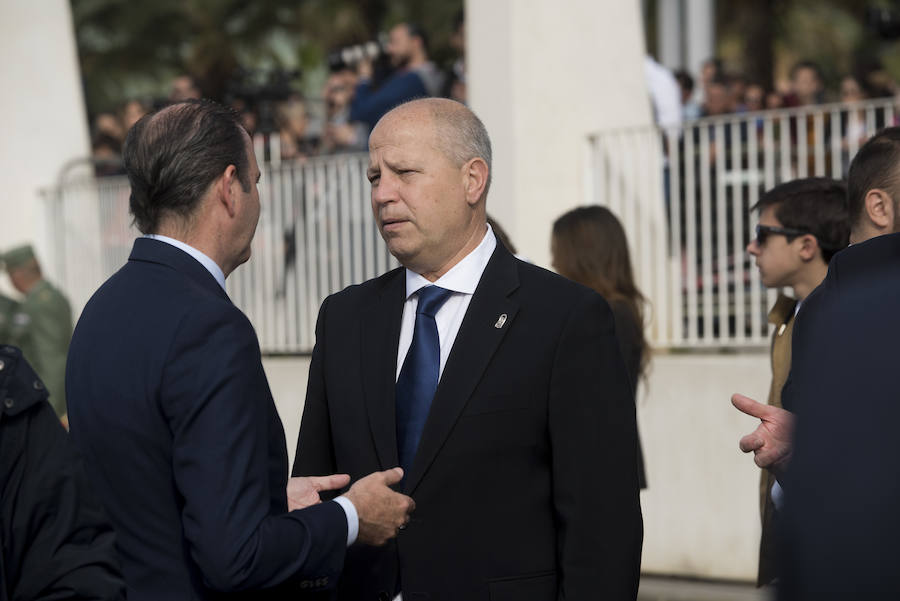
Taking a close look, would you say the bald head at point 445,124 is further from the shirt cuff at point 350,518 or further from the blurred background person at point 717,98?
the blurred background person at point 717,98

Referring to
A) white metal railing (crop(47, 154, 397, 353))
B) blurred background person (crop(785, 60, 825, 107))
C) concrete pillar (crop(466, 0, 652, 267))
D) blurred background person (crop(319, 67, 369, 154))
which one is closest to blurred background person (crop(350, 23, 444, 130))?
concrete pillar (crop(466, 0, 652, 267))

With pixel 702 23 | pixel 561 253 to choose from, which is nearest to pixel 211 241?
pixel 561 253

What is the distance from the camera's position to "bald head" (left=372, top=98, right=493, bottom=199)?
3.35 m

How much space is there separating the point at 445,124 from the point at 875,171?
47.5 inches

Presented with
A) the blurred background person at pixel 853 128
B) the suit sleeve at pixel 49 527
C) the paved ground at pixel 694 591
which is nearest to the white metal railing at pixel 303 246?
the paved ground at pixel 694 591

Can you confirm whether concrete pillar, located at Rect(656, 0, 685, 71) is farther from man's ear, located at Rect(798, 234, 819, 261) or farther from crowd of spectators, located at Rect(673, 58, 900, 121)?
man's ear, located at Rect(798, 234, 819, 261)

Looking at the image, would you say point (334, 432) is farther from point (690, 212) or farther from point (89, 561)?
point (690, 212)

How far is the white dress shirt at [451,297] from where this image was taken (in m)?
3.35

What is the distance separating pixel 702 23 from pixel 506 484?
12.2 m

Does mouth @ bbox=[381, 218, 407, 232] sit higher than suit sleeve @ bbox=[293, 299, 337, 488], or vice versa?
mouth @ bbox=[381, 218, 407, 232]

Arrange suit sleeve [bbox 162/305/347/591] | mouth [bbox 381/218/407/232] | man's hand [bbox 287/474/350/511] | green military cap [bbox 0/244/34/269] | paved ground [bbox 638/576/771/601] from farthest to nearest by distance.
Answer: green military cap [bbox 0/244/34/269] < paved ground [bbox 638/576/771/601] < mouth [bbox 381/218/407/232] < man's hand [bbox 287/474/350/511] < suit sleeve [bbox 162/305/347/591]

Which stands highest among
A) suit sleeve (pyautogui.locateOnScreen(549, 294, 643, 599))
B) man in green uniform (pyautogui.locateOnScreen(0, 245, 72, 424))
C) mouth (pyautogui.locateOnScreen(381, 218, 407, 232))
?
mouth (pyautogui.locateOnScreen(381, 218, 407, 232))

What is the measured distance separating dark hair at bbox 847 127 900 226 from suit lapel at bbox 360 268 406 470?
1.27 metres

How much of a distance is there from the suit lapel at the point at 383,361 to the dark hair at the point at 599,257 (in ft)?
7.21
